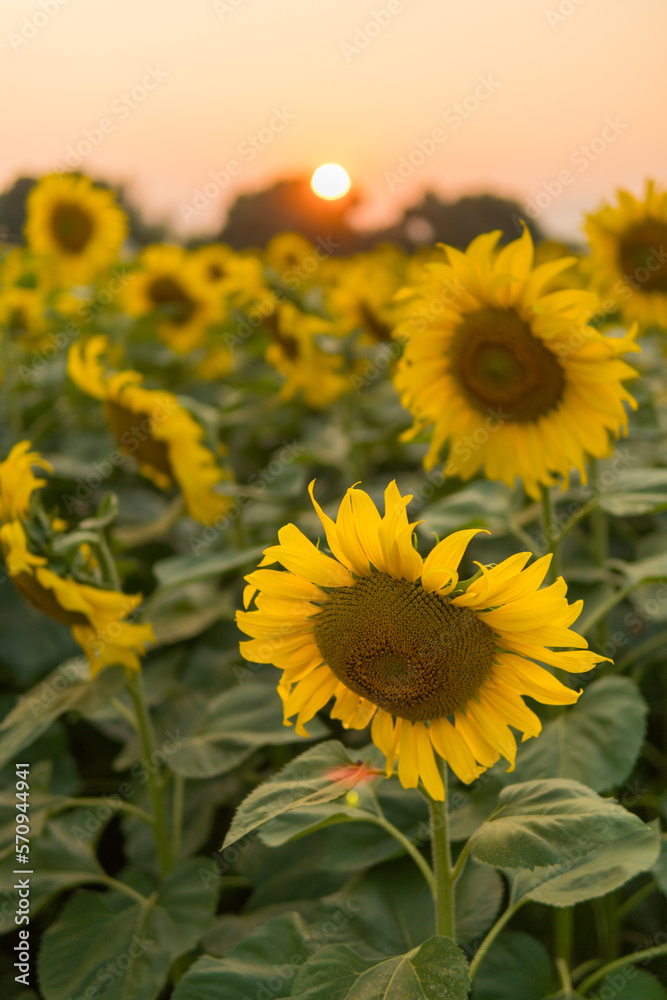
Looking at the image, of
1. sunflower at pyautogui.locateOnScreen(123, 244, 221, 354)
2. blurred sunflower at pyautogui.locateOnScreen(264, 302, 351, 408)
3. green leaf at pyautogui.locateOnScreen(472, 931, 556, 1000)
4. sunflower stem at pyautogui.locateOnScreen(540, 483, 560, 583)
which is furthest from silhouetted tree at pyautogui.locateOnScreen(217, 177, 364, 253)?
green leaf at pyautogui.locateOnScreen(472, 931, 556, 1000)

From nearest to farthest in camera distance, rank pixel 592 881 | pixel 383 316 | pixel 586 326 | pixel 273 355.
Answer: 1. pixel 592 881
2. pixel 586 326
3. pixel 273 355
4. pixel 383 316

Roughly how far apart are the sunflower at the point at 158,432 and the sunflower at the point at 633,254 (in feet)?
3.96

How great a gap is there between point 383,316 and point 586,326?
205cm

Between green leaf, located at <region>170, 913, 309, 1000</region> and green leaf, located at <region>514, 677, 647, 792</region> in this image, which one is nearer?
green leaf, located at <region>170, 913, 309, 1000</region>

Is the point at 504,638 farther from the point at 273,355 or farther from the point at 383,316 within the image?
the point at 383,316

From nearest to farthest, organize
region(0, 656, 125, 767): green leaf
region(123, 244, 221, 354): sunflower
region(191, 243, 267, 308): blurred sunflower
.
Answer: region(0, 656, 125, 767): green leaf → region(191, 243, 267, 308): blurred sunflower → region(123, 244, 221, 354): sunflower

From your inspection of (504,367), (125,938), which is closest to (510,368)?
(504,367)

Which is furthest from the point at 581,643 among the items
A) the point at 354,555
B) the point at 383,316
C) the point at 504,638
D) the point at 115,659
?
the point at 383,316

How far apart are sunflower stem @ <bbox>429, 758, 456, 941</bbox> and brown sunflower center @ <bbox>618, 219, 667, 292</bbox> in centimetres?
184

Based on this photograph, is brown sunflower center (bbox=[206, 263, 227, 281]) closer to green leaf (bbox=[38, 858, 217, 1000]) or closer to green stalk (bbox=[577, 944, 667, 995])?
green leaf (bbox=[38, 858, 217, 1000])

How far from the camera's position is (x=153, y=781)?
165 cm

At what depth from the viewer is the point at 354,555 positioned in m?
0.99

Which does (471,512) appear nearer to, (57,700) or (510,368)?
(510,368)

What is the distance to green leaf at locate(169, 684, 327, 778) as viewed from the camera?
155cm
